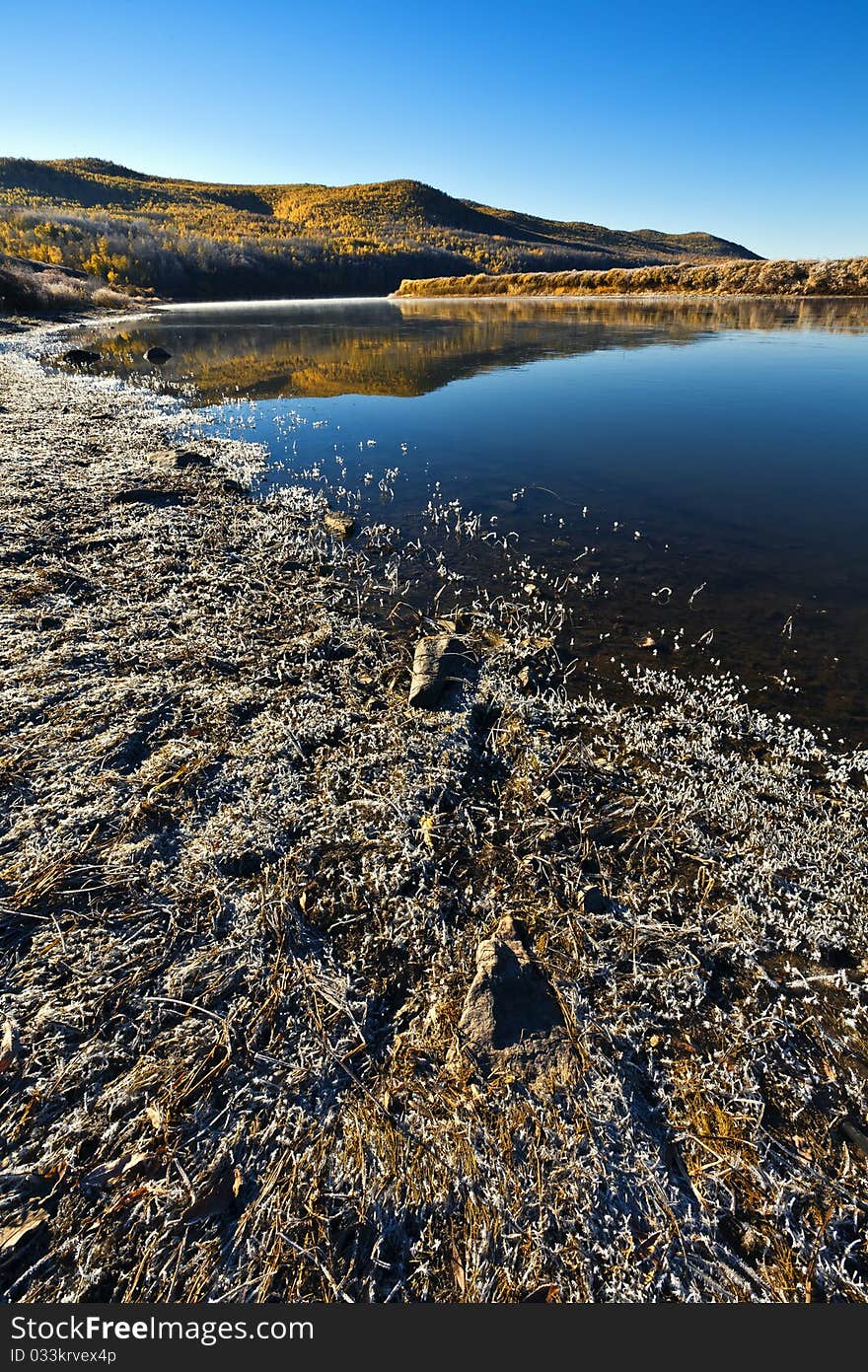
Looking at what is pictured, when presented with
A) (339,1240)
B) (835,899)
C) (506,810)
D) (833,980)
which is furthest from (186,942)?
(835,899)

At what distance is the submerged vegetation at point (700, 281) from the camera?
2255 inches

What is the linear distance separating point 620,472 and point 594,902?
40.2 feet

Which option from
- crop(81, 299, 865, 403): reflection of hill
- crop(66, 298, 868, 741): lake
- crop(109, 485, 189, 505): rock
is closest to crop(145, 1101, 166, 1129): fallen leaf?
crop(66, 298, 868, 741): lake

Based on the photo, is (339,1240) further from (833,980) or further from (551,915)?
(833,980)

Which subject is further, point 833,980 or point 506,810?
point 506,810

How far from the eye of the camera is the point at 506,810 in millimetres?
4668

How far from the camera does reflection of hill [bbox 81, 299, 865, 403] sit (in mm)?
24406

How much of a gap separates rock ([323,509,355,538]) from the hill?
91.2 metres

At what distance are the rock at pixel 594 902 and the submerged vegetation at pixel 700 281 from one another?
79834mm

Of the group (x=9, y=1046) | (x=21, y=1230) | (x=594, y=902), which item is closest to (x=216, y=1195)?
(x=21, y=1230)

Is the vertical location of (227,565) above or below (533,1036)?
above

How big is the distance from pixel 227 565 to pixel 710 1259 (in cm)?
905

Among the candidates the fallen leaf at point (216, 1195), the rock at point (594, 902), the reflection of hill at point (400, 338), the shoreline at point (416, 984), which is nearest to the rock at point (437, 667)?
the shoreline at point (416, 984)

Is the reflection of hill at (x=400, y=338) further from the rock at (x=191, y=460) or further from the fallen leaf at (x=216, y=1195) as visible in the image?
the fallen leaf at (x=216, y=1195)
